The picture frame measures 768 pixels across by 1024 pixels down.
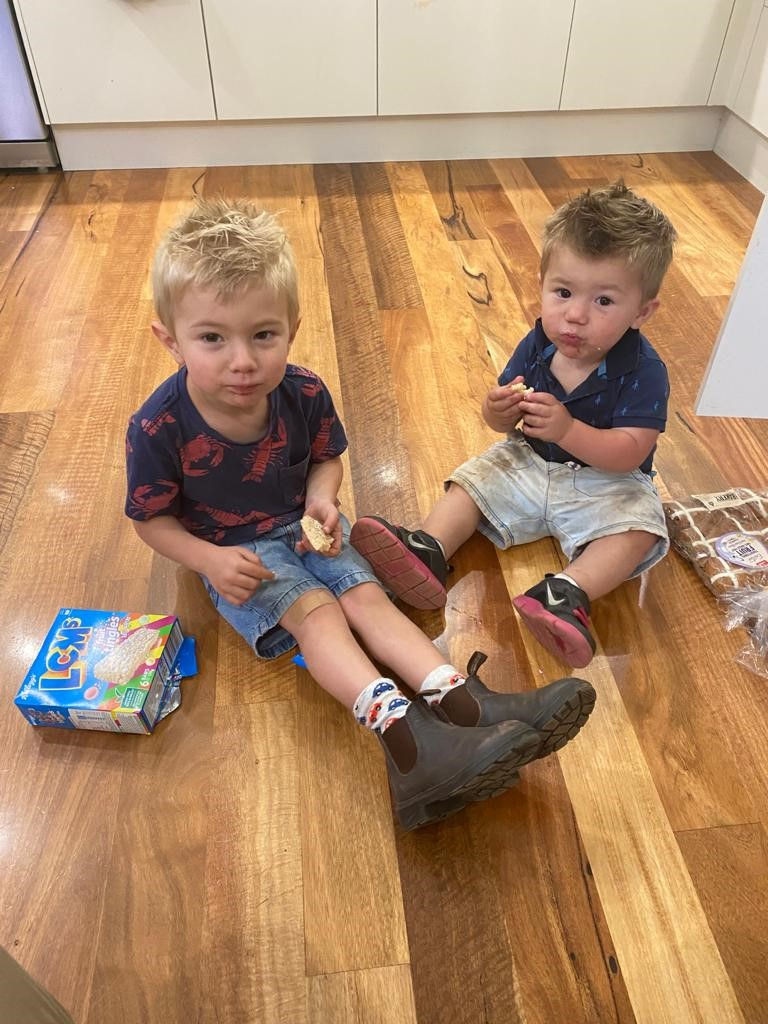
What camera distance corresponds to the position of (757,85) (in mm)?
2363

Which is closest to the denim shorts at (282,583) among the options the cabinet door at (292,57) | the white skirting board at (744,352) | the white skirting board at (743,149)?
the white skirting board at (744,352)

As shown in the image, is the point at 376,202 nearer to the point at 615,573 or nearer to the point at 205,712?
the point at 615,573

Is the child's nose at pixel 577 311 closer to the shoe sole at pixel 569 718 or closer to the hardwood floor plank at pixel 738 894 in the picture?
the shoe sole at pixel 569 718

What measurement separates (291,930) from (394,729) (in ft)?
0.77

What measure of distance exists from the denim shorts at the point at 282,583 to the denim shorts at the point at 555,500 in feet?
0.82

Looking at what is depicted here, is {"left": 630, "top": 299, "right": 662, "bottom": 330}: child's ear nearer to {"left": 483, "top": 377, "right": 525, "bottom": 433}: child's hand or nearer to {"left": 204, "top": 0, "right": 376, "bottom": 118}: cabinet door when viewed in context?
{"left": 483, "top": 377, "right": 525, "bottom": 433}: child's hand

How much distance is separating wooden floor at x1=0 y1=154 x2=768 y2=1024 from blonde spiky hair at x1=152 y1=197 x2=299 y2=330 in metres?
0.50

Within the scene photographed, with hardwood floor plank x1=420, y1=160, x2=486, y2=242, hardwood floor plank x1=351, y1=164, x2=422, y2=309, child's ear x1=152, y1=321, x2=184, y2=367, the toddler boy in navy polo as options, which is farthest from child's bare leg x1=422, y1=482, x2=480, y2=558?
hardwood floor plank x1=420, y1=160, x2=486, y2=242

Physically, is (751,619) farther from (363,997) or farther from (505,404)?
(363,997)

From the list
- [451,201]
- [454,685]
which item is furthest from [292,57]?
[454,685]

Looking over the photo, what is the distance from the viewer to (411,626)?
107 centimetres

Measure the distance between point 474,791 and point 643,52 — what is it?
7.93 feet

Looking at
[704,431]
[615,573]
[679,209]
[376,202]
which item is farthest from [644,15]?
[615,573]

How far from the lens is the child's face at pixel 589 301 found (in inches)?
41.4
